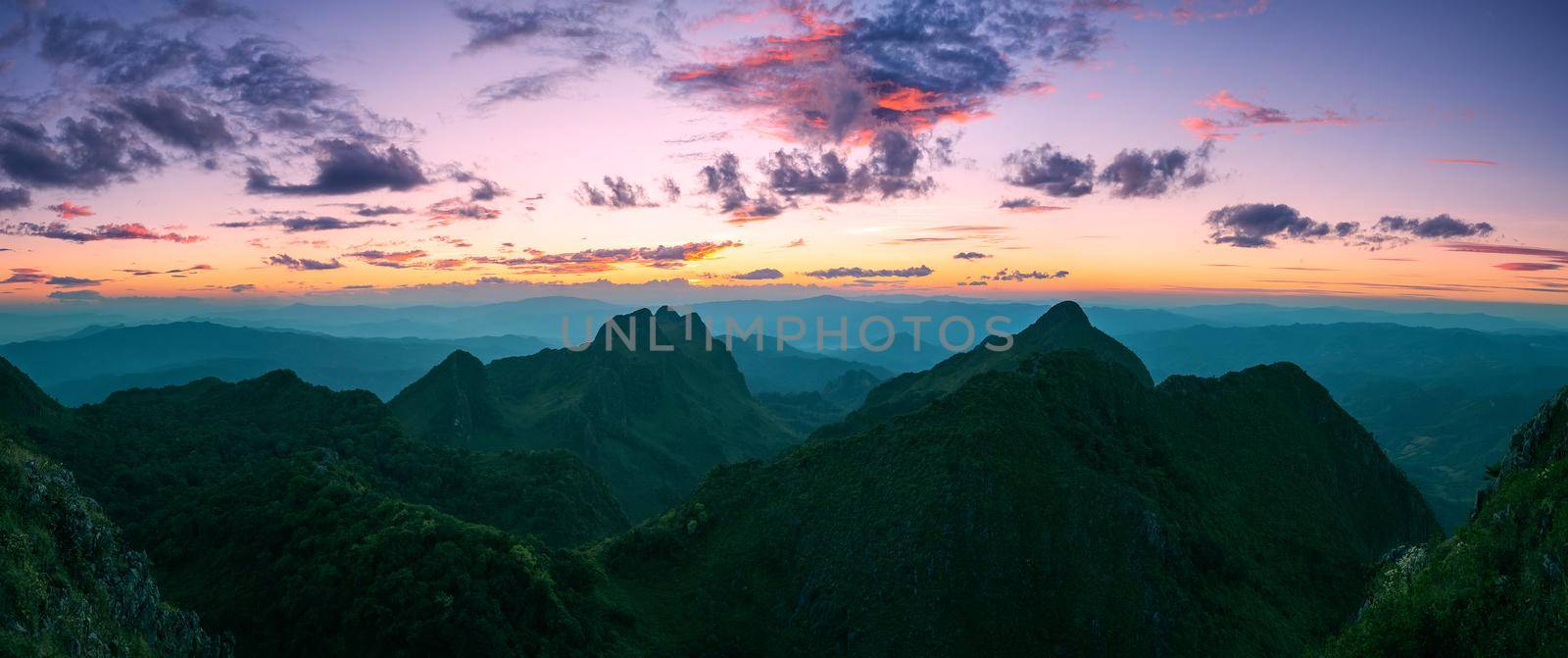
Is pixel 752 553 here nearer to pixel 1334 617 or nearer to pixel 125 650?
pixel 125 650

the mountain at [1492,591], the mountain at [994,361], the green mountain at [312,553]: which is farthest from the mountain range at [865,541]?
the mountain at [994,361]

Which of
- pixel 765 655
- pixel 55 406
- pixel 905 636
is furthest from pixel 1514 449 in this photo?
pixel 55 406

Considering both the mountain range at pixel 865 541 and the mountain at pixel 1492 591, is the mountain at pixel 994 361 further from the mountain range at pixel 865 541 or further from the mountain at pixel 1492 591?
the mountain at pixel 1492 591

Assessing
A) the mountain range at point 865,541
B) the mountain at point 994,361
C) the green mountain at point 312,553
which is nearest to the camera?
the mountain range at point 865,541

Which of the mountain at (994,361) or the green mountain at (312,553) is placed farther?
the mountain at (994,361)

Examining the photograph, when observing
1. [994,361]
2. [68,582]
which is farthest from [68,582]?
[994,361]

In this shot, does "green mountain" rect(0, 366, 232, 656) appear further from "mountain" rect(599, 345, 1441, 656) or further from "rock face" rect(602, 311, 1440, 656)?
"rock face" rect(602, 311, 1440, 656)

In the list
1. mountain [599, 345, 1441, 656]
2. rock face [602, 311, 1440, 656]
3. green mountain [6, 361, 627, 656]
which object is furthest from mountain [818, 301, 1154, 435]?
green mountain [6, 361, 627, 656]

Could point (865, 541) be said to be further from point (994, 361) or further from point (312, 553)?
point (994, 361)
